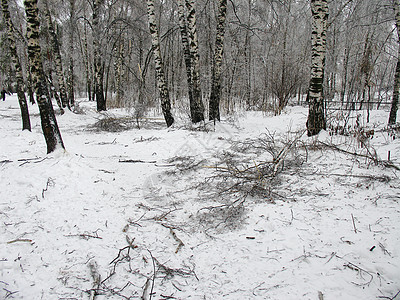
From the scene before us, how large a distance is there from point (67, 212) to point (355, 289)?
302cm

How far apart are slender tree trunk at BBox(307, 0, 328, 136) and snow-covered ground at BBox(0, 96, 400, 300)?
138cm

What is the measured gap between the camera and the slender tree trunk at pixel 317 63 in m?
5.34

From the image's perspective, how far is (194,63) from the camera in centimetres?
732

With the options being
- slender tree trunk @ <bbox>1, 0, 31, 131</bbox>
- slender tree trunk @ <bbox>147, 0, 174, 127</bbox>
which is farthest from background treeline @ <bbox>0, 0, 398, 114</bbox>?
slender tree trunk @ <bbox>1, 0, 31, 131</bbox>

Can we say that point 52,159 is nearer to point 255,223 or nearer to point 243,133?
point 255,223

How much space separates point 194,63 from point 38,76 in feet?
14.4

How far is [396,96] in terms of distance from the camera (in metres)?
6.81

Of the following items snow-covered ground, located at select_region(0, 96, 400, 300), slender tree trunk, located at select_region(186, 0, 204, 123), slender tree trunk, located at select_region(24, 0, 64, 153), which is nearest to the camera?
snow-covered ground, located at select_region(0, 96, 400, 300)

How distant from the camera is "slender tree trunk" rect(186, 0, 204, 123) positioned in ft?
22.7

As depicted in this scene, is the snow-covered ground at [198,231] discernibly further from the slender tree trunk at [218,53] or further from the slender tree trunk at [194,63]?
the slender tree trunk at [218,53]

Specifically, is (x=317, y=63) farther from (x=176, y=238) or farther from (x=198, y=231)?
(x=176, y=238)

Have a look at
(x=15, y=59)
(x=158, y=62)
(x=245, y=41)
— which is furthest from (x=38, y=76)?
(x=245, y=41)

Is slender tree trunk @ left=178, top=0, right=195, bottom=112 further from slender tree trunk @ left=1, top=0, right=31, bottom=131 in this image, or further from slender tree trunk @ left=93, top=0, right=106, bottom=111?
slender tree trunk @ left=93, top=0, right=106, bottom=111

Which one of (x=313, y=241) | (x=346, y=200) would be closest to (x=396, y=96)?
(x=346, y=200)
